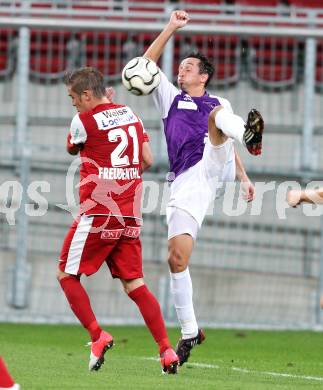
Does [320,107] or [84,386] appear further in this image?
[320,107]

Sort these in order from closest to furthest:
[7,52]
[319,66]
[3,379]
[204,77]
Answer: [3,379], [204,77], [7,52], [319,66]

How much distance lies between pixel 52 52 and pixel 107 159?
19.8ft

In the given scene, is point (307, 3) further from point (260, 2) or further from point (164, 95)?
point (164, 95)

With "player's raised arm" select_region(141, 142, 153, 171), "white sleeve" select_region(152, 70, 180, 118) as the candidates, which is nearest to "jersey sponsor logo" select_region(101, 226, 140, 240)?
"player's raised arm" select_region(141, 142, 153, 171)

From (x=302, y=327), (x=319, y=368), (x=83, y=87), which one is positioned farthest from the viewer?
(x=302, y=327)

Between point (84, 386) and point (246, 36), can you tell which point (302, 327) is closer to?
point (246, 36)

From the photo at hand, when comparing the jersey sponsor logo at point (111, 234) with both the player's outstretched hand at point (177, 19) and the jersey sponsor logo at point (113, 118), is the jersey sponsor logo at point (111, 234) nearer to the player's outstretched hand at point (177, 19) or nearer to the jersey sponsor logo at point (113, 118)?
the jersey sponsor logo at point (113, 118)

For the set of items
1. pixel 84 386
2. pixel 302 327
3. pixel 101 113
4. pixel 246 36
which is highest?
pixel 246 36

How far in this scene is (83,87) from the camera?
26.1 ft

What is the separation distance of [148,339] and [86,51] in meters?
3.78

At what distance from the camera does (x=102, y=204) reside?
793 cm

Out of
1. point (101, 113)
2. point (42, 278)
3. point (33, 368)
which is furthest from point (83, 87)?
point (42, 278)

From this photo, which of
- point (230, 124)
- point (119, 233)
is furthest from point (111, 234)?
point (230, 124)

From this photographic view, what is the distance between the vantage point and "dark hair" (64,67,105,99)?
26.2 feet
